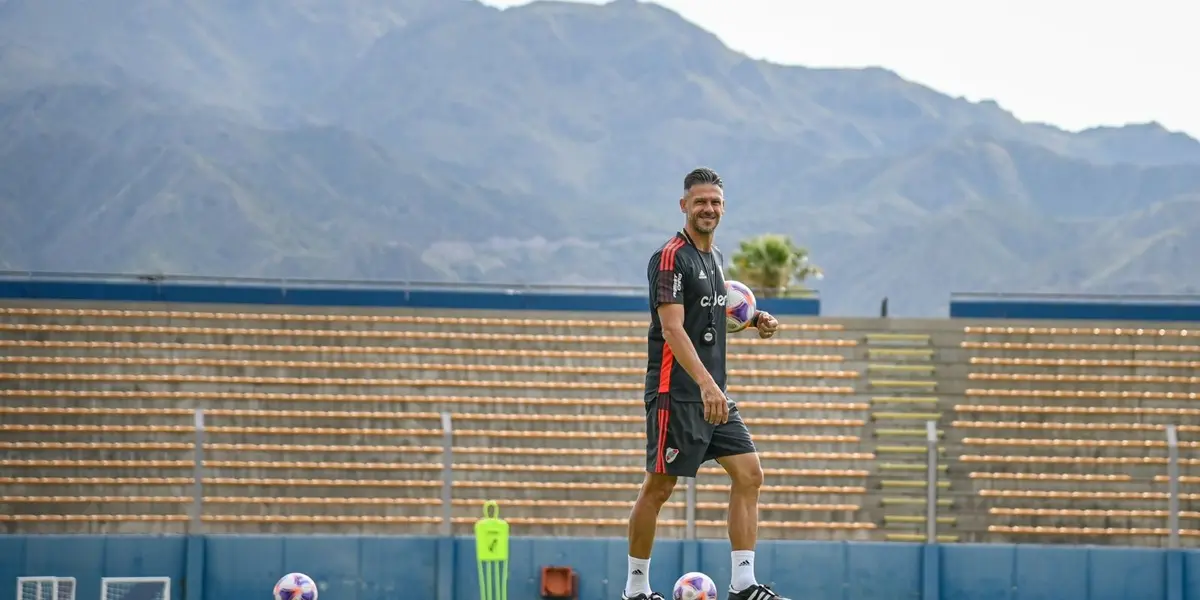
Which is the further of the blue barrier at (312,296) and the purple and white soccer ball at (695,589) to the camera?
the blue barrier at (312,296)

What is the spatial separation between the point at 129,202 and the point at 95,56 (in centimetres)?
3012

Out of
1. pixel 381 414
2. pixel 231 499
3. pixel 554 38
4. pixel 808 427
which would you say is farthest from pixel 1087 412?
pixel 554 38

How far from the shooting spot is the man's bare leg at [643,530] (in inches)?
293

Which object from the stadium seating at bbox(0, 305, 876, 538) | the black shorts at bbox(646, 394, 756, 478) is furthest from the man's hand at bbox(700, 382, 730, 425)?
the stadium seating at bbox(0, 305, 876, 538)

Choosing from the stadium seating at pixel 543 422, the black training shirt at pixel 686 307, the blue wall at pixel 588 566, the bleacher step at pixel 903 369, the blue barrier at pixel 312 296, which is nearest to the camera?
the black training shirt at pixel 686 307

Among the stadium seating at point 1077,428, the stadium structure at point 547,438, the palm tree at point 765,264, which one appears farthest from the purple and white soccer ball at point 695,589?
the palm tree at point 765,264

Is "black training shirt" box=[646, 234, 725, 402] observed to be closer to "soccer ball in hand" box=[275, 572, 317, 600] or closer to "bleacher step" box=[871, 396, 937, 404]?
"soccer ball in hand" box=[275, 572, 317, 600]

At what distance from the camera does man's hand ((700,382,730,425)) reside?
7.13 metres

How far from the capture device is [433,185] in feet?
480

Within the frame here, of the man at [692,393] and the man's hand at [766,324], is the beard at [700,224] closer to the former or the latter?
the man at [692,393]

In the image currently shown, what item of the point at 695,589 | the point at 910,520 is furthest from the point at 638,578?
the point at 910,520

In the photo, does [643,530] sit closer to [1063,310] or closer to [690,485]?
[690,485]

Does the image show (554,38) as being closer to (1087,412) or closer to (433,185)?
(433,185)

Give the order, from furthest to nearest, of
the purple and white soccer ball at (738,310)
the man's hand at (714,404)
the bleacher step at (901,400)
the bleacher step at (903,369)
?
the bleacher step at (903,369) < the bleacher step at (901,400) < the purple and white soccer ball at (738,310) < the man's hand at (714,404)
